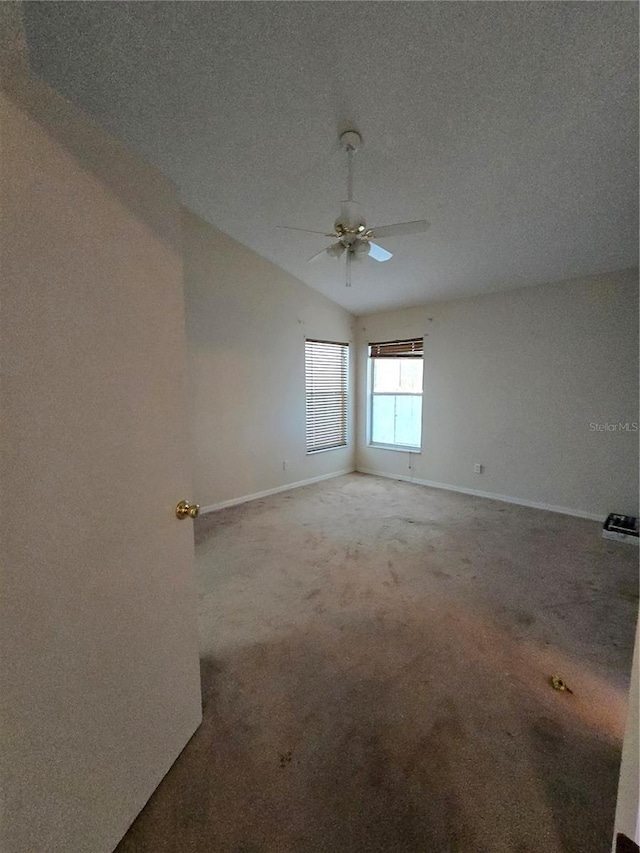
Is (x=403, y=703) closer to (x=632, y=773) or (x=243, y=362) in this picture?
(x=632, y=773)

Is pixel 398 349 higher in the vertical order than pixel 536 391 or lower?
higher

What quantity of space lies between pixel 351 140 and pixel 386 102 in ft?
0.88

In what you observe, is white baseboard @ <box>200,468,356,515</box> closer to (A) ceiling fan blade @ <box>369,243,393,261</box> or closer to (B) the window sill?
(B) the window sill

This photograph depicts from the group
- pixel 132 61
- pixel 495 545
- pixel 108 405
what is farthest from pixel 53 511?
pixel 495 545

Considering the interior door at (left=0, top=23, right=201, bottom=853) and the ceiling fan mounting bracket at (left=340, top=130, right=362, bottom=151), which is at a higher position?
the ceiling fan mounting bracket at (left=340, top=130, right=362, bottom=151)

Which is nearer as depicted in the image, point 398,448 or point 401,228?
point 401,228

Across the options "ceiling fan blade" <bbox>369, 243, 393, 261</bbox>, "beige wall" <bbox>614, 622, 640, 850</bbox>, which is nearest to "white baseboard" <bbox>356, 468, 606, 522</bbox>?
"ceiling fan blade" <bbox>369, 243, 393, 261</bbox>

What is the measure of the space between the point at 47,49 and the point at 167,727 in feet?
9.27

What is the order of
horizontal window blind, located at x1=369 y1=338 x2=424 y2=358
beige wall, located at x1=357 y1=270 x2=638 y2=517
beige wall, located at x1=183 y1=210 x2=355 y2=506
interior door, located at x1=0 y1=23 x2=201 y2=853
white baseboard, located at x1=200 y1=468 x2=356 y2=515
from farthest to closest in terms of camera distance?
horizontal window blind, located at x1=369 y1=338 x2=424 y2=358, white baseboard, located at x1=200 y1=468 x2=356 y2=515, beige wall, located at x1=183 y1=210 x2=355 y2=506, beige wall, located at x1=357 y1=270 x2=638 y2=517, interior door, located at x1=0 y1=23 x2=201 y2=853

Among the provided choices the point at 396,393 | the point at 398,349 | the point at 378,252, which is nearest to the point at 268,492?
the point at 396,393

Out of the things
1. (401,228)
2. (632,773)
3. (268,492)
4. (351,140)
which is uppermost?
(351,140)

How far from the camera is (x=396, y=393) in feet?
16.3

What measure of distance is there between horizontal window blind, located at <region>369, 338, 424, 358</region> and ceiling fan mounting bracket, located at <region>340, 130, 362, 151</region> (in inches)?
113

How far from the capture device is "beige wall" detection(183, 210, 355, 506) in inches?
135
